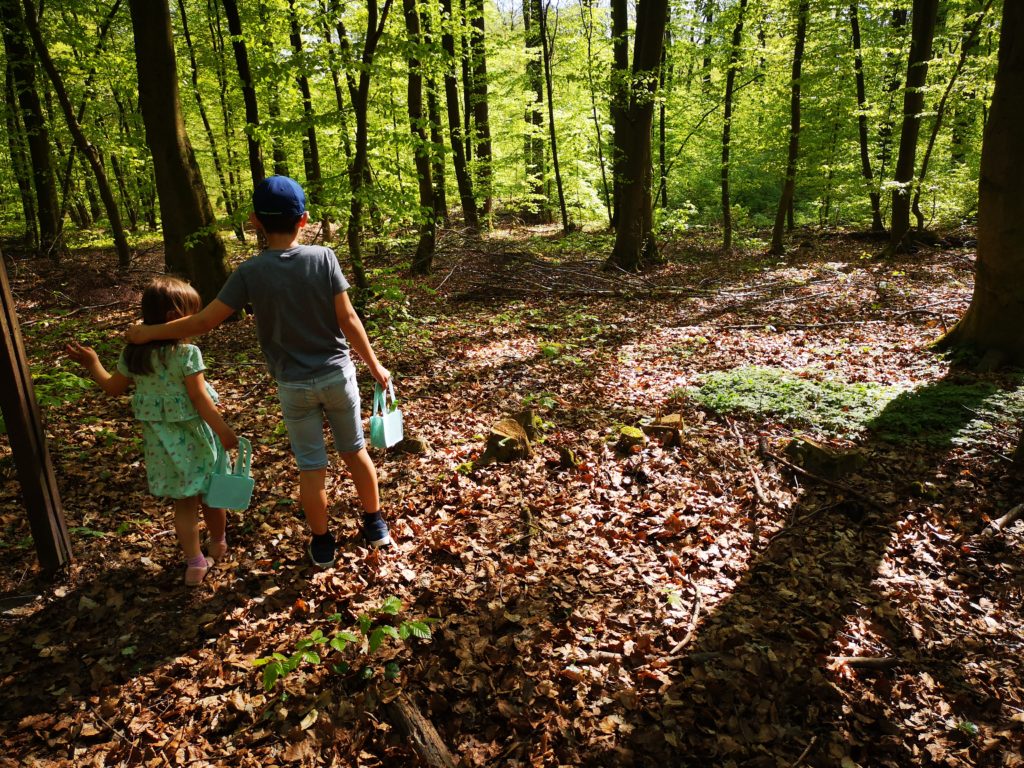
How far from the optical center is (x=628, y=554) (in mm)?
3725

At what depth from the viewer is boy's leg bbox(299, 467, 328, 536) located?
10.8 feet

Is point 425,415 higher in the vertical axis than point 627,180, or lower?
lower

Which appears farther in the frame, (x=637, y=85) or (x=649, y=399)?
(x=637, y=85)

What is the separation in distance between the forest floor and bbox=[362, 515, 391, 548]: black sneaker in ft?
0.25

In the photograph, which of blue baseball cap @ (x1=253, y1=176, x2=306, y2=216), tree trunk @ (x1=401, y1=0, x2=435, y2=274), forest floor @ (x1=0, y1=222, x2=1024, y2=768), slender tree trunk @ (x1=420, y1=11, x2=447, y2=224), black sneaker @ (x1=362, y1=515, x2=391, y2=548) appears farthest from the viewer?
tree trunk @ (x1=401, y1=0, x2=435, y2=274)

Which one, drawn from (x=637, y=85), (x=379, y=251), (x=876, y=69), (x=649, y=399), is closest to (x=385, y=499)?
(x=649, y=399)

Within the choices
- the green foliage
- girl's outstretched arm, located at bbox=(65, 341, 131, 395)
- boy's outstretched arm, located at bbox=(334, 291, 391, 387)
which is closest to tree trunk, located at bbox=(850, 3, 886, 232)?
boy's outstretched arm, located at bbox=(334, 291, 391, 387)

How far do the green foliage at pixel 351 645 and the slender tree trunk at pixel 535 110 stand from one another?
1703cm

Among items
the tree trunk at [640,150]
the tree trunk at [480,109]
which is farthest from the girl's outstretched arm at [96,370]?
the tree trunk at [480,109]

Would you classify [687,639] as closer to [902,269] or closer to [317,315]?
[317,315]

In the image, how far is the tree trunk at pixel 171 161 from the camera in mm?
7172

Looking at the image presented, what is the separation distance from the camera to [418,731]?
245 centimetres

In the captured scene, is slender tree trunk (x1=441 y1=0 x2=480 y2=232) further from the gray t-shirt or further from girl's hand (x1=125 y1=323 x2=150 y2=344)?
girl's hand (x1=125 y1=323 x2=150 y2=344)

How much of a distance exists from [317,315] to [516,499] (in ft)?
7.24
